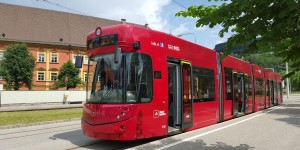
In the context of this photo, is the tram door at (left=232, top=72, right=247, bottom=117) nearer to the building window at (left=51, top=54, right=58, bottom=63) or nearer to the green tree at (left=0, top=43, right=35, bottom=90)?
the green tree at (left=0, top=43, right=35, bottom=90)

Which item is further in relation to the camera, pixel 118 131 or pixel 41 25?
pixel 41 25

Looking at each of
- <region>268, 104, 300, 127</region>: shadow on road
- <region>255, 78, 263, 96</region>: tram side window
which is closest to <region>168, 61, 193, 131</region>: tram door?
<region>268, 104, 300, 127</region>: shadow on road

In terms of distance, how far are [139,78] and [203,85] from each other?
4107 mm

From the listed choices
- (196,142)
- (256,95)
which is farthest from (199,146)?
(256,95)

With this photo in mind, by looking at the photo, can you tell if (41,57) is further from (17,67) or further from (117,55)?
(117,55)

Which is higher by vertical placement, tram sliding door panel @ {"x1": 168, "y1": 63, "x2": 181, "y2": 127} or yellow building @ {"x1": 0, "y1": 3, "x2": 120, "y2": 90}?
yellow building @ {"x1": 0, "y1": 3, "x2": 120, "y2": 90}

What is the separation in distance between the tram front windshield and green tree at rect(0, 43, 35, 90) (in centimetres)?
3939

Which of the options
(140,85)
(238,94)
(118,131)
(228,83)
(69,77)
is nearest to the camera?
(118,131)

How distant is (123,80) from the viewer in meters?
8.02

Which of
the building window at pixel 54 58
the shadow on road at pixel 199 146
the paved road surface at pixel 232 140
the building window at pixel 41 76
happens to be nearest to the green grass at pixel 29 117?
the paved road surface at pixel 232 140

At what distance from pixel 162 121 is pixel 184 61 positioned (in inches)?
96.7

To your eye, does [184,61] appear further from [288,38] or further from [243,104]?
[243,104]

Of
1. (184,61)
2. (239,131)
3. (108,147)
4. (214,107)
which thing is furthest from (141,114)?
(214,107)

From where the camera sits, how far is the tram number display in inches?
336
